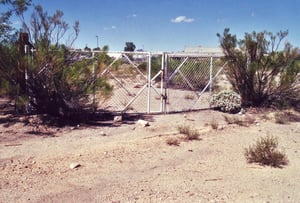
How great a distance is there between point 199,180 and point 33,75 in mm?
5581

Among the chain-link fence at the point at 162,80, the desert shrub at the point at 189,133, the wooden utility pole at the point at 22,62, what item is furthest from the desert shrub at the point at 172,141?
the wooden utility pole at the point at 22,62

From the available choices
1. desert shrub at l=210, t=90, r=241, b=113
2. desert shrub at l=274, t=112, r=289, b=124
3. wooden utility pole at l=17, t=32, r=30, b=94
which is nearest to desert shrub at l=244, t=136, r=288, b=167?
desert shrub at l=274, t=112, r=289, b=124

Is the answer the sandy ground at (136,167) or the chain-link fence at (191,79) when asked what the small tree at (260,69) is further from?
the sandy ground at (136,167)

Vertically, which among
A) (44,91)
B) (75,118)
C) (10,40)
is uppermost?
(10,40)

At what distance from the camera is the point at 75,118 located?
9859 mm

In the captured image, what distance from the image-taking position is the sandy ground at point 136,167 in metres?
5.07

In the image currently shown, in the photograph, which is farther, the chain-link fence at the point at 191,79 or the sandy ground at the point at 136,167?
the chain-link fence at the point at 191,79

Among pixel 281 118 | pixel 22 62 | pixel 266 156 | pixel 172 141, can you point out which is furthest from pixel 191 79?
pixel 266 156

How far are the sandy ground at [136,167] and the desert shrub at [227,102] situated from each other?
9.28 feet

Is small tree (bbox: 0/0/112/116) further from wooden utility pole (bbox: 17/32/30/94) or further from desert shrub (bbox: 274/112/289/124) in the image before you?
desert shrub (bbox: 274/112/289/124)

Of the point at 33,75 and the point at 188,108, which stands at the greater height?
the point at 33,75

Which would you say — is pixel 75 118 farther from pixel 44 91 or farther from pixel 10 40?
pixel 10 40

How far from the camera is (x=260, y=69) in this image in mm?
13203

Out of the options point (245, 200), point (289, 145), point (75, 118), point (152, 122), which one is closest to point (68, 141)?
point (75, 118)
